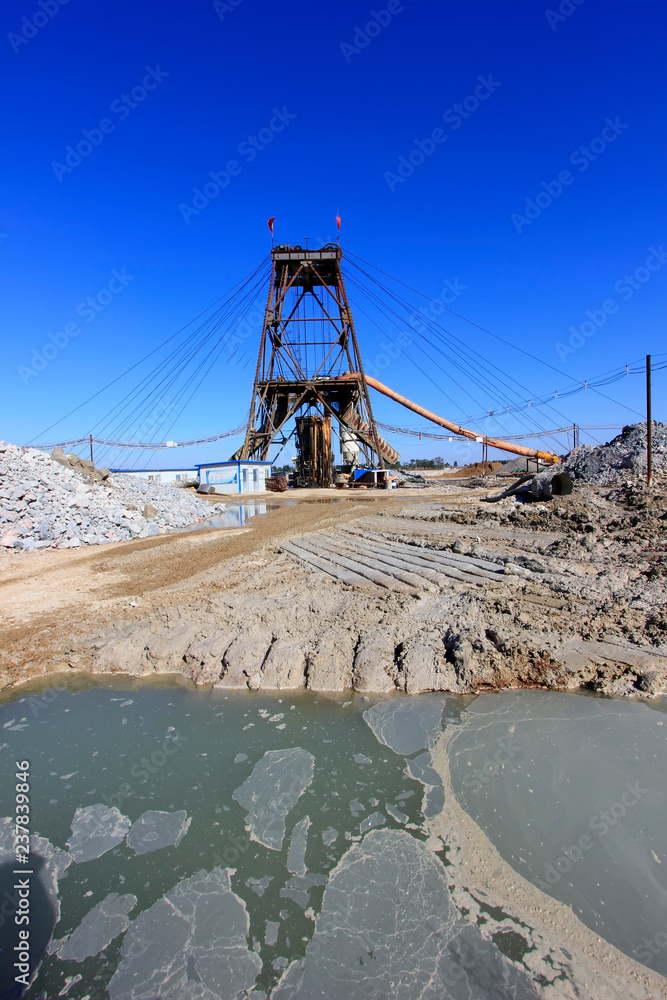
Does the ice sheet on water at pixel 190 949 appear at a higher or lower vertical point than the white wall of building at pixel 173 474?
lower

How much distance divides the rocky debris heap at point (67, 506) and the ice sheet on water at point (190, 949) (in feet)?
39.7

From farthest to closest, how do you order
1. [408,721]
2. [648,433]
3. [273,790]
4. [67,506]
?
1. [648,433]
2. [67,506]
3. [408,721]
4. [273,790]

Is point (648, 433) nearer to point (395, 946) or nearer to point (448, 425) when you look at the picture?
point (395, 946)

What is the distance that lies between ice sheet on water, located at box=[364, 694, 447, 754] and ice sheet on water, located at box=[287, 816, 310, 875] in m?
1.03

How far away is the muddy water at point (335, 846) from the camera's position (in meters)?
2.45

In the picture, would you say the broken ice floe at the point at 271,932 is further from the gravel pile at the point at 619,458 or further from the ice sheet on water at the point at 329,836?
the gravel pile at the point at 619,458

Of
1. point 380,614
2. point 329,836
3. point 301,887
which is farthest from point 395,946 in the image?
point 380,614

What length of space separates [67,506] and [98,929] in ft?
44.4

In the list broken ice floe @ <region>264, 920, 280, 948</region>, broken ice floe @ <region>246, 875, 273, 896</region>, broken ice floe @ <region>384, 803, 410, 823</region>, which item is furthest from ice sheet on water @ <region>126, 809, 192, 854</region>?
broken ice floe @ <region>384, 803, 410, 823</region>

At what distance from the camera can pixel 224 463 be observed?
112 feet

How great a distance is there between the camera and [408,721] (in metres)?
4.50

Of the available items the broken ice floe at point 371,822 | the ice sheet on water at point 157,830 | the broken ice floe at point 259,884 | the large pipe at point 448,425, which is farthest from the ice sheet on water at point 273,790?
the large pipe at point 448,425

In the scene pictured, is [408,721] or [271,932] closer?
[271,932]

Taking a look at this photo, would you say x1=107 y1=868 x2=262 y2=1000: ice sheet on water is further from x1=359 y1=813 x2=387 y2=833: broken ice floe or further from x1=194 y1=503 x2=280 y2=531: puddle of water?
x1=194 y1=503 x2=280 y2=531: puddle of water
